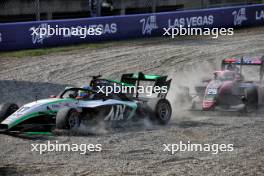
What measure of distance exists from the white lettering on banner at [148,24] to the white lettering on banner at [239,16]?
446 centimetres

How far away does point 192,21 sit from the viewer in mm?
27234

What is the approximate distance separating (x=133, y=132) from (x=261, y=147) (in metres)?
2.62

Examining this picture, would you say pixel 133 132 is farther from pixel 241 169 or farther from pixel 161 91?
pixel 241 169

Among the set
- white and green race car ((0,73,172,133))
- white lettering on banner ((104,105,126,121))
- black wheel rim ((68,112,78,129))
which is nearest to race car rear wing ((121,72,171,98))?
white and green race car ((0,73,172,133))

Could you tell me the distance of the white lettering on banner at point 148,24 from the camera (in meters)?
25.8

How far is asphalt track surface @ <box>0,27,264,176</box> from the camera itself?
33.4ft

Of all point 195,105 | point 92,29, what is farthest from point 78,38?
point 195,105

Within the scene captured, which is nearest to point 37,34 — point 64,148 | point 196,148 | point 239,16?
point 239,16

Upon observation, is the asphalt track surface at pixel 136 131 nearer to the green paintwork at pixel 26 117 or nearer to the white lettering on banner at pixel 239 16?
the green paintwork at pixel 26 117

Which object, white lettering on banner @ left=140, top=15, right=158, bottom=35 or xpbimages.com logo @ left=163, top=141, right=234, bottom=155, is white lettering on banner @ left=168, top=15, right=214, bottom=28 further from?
xpbimages.com logo @ left=163, top=141, right=234, bottom=155

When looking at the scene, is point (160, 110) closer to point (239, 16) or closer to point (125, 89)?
point (125, 89)

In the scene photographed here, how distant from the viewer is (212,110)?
15.4m

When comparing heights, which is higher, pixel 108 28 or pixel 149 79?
pixel 108 28

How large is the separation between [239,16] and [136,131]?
672 inches
